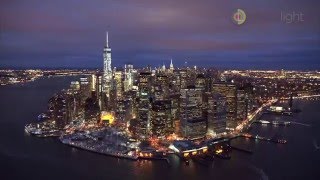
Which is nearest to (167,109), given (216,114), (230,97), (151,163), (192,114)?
(192,114)

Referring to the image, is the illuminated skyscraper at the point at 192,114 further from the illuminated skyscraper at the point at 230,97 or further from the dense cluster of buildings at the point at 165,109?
the illuminated skyscraper at the point at 230,97

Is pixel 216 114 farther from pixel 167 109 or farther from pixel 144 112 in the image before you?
pixel 144 112

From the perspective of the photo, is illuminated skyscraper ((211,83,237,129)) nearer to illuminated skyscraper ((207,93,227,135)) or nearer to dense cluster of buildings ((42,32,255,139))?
dense cluster of buildings ((42,32,255,139))

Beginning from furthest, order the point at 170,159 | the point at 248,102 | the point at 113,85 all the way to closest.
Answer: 1. the point at 113,85
2. the point at 248,102
3. the point at 170,159

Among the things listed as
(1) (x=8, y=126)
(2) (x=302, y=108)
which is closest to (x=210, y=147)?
(1) (x=8, y=126)

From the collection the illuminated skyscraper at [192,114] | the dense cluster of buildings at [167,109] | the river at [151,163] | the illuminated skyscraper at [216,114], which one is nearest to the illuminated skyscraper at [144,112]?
the dense cluster of buildings at [167,109]

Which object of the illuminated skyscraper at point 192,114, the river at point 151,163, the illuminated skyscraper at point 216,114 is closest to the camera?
the river at point 151,163

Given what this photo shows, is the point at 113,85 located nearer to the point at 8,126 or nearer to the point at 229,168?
the point at 8,126

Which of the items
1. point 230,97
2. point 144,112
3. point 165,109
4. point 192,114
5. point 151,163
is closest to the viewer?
point 151,163

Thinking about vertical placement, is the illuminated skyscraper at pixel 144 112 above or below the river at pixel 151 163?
above

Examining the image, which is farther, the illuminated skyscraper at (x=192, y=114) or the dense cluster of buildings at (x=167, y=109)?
the dense cluster of buildings at (x=167, y=109)

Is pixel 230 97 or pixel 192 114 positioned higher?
pixel 230 97
